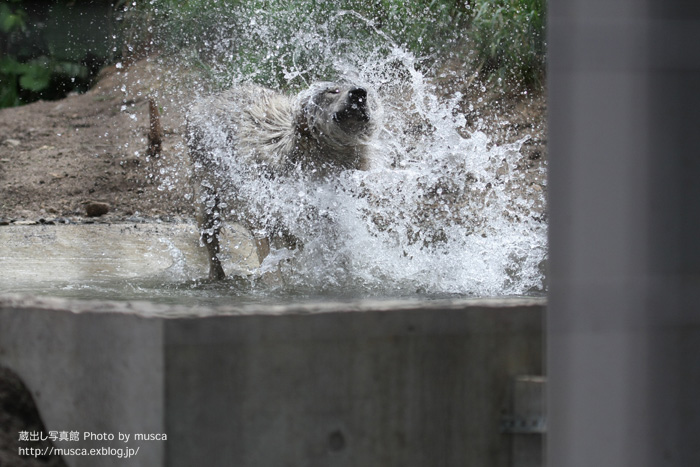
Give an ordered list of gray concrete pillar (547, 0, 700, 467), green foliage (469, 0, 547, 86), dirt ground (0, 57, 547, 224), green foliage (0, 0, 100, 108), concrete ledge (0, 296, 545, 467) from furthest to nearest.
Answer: green foliage (0, 0, 100, 108) < dirt ground (0, 57, 547, 224) < green foliage (469, 0, 547, 86) < concrete ledge (0, 296, 545, 467) < gray concrete pillar (547, 0, 700, 467)

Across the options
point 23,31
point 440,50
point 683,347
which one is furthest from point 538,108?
point 683,347

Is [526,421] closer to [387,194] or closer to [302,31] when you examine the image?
[387,194]

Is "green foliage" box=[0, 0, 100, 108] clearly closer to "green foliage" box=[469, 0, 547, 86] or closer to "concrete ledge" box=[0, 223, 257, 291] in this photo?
"concrete ledge" box=[0, 223, 257, 291]

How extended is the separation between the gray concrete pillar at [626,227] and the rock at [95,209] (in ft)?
20.9

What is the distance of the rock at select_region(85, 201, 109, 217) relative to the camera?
6770mm

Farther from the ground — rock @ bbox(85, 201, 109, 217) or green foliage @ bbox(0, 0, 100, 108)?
green foliage @ bbox(0, 0, 100, 108)

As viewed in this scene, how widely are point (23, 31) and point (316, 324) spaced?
7.81 m

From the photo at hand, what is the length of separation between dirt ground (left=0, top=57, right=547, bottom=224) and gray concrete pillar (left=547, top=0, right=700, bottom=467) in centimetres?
561

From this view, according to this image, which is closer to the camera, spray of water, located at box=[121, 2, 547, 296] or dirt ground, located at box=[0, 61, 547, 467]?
spray of water, located at box=[121, 2, 547, 296]

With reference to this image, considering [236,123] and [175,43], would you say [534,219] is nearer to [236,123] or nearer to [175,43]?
[236,123]

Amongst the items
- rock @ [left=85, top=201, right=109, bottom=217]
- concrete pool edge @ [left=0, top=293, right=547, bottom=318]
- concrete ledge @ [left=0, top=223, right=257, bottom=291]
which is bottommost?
concrete pool edge @ [left=0, top=293, right=547, bottom=318]

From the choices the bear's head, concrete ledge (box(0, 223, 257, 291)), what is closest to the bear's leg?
concrete ledge (box(0, 223, 257, 291))

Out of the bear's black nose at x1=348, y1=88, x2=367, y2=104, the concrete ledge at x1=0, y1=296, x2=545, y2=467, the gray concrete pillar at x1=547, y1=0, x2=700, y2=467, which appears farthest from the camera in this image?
the bear's black nose at x1=348, y1=88, x2=367, y2=104

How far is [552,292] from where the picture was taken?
107cm
